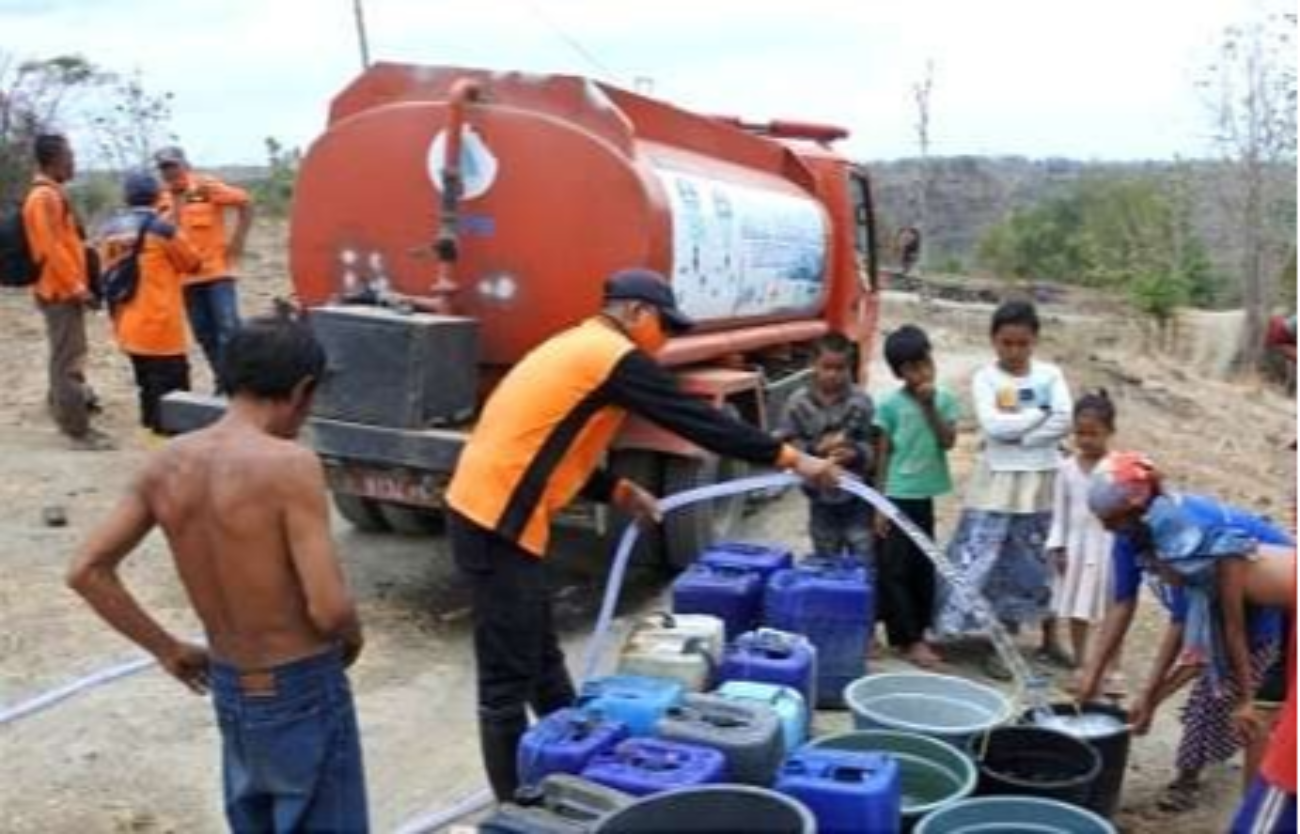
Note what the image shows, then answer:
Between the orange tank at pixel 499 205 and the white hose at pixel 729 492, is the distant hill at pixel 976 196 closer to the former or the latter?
the orange tank at pixel 499 205

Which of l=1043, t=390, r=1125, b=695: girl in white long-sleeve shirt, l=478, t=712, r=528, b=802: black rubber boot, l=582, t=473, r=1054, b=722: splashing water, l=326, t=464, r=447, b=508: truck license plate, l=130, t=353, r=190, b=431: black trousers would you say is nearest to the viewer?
l=478, t=712, r=528, b=802: black rubber boot

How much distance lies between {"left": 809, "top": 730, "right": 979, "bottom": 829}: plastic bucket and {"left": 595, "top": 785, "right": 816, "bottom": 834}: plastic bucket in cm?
74

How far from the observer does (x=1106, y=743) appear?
13.9ft

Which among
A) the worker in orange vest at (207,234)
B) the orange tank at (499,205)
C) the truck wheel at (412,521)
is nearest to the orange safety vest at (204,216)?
the worker in orange vest at (207,234)

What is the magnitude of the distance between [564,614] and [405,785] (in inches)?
85.6

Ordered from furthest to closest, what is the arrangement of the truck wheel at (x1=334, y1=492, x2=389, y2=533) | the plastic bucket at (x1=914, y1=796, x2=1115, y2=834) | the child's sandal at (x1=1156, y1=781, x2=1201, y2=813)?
the truck wheel at (x1=334, y1=492, x2=389, y2=533) → the child's sandal at (x1=1156, y1=781, x2=1201, y2=813) → the plastic bucket at (x1=914, y1=796, x2=1115, y2=834)

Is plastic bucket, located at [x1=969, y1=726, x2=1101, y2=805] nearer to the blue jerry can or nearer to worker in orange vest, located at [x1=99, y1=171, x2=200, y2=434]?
the blue jerry can

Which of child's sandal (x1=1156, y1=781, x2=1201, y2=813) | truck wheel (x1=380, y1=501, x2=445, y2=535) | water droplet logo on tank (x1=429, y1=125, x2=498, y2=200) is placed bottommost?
child's sandal (x1=1156, y1=781, x2=1201, y2=813)

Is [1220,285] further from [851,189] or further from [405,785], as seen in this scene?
[405,785]

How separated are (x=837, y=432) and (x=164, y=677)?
2869 mm

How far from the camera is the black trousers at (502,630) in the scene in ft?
14.2

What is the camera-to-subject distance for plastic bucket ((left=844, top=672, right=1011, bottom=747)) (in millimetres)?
4590

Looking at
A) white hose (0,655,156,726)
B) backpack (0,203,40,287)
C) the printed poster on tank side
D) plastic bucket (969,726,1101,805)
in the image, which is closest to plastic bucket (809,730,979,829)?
plastic bucket (969,726,1101,805)

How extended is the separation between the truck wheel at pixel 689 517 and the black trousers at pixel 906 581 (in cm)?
98
